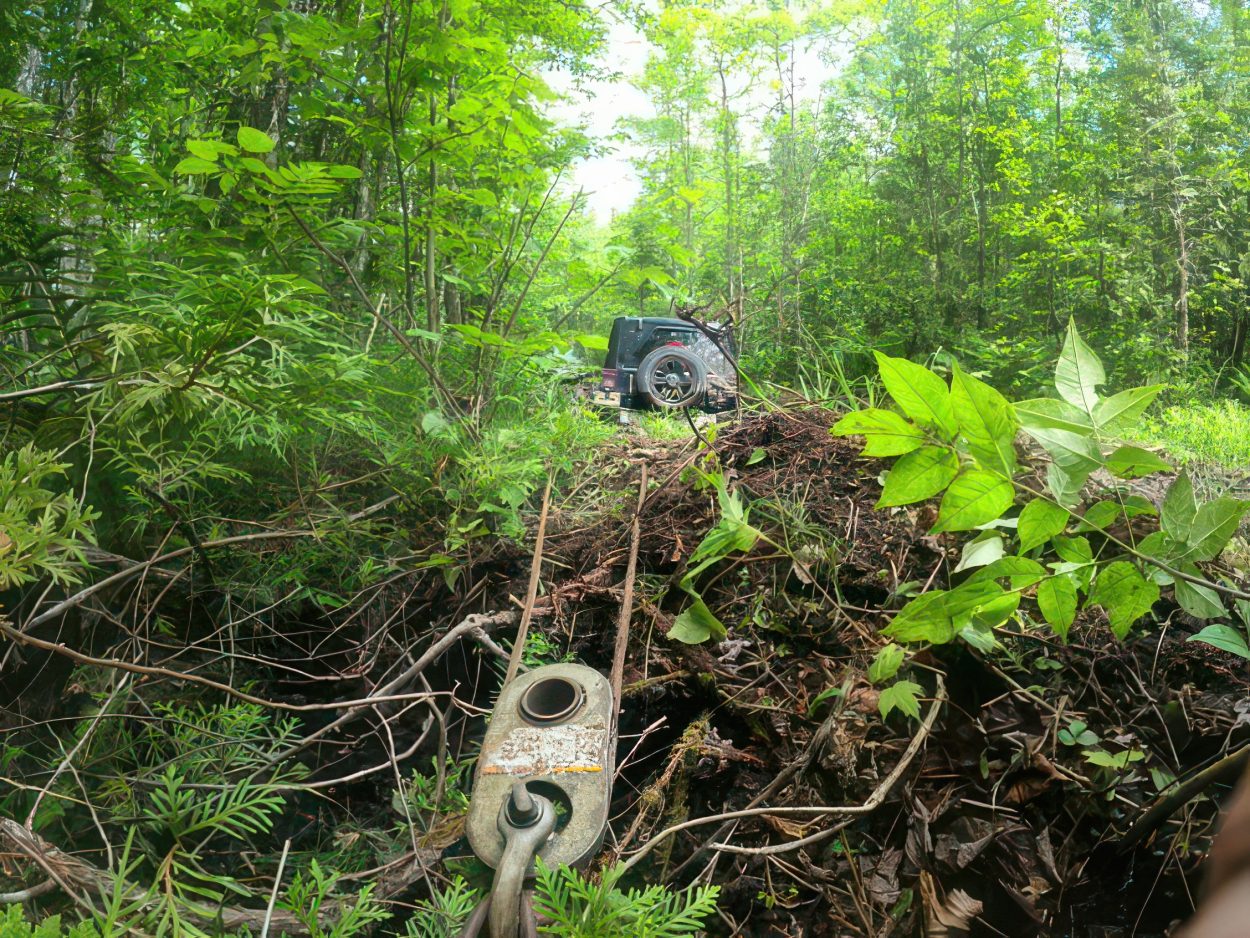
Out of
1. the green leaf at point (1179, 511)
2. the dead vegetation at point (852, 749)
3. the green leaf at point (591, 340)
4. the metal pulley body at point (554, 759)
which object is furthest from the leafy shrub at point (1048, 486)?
the green leaf at point (591, 340)

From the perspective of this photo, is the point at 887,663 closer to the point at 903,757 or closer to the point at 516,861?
the point at 903,757

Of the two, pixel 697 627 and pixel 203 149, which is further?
pixel 203 149

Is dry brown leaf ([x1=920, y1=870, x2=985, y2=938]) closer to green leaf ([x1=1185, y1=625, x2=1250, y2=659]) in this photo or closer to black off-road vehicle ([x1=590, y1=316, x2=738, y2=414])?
green leaf ([x1=1185, y1=625, x2=1250, y2=659])

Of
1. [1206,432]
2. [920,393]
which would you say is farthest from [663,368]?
[920,393]

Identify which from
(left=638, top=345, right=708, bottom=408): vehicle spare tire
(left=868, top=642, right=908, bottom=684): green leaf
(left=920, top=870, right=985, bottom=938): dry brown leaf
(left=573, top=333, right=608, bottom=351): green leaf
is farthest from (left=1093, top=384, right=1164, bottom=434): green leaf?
(left=638, top=345, right=708, bottom=408): vehicle spare tire

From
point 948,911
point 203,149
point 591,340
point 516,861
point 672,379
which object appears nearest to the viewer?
point 516,861

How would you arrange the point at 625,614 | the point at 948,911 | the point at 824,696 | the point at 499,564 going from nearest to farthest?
the point at 948,911 → the point at 824,696 → the point at 625,614 → the point at 499,564

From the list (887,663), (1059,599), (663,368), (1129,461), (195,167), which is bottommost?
(663,368)

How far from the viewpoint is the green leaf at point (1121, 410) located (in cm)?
46

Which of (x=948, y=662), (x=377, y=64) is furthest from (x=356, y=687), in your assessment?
(x=377, y=64)

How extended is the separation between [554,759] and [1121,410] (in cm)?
49

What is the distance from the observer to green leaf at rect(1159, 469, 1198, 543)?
17.6 inches

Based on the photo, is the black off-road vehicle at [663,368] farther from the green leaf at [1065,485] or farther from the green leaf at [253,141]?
the green leaf at [1065,485]

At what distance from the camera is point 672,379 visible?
282 centimetres
